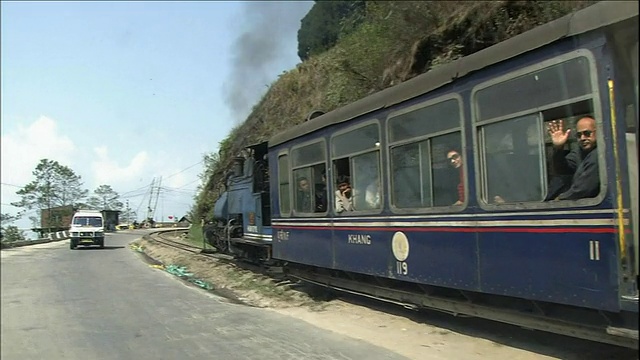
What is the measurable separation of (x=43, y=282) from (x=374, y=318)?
5074 millimetres

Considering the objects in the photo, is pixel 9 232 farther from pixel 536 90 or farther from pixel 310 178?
pixel 310 178

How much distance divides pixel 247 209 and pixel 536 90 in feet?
33.5

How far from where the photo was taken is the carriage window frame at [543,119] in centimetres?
469

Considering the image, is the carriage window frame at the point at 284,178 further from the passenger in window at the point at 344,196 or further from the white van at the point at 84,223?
the white van at the point at 84,223

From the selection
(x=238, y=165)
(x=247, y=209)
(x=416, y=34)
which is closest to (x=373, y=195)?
(x=247, y=209)

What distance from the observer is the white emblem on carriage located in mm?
7148

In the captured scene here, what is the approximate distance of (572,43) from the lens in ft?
16.1

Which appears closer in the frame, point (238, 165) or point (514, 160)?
point (514, 160)

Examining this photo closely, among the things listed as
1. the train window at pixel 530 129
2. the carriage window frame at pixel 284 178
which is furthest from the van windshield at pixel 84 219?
the carriage window frame at pixel 284 178

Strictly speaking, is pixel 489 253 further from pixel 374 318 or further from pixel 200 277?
pixel 200 277

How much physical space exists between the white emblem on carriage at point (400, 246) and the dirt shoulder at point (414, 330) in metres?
1.01

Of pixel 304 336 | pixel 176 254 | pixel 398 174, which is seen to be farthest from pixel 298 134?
pixel 176 254

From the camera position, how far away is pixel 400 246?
7.26 m

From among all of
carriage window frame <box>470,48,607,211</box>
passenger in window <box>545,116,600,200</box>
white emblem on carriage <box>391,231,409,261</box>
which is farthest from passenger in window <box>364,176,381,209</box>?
passenger in window <box>545,116,600,200</box>
